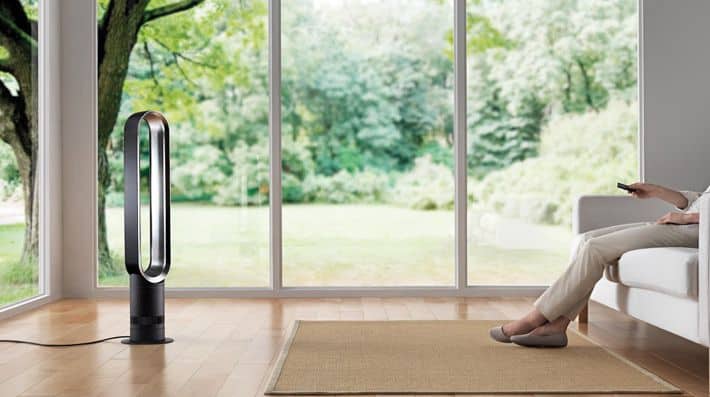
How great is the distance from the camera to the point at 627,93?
19.2ft

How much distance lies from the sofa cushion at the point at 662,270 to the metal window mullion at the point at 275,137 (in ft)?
8.07

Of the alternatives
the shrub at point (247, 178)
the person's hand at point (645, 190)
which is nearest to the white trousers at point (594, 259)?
the person's hand at point (645, 190)

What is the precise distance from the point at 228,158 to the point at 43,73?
1283 mm

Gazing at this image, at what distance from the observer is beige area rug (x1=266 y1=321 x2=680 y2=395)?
10.1 ft

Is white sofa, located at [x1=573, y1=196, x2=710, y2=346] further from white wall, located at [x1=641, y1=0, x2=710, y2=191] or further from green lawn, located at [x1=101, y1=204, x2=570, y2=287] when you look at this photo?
white wall, located at [x1=641, y1=0, x2=710, y2=191]

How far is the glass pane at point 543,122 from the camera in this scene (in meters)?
5.80

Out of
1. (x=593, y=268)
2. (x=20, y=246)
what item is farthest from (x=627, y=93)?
(x=20, y=246)

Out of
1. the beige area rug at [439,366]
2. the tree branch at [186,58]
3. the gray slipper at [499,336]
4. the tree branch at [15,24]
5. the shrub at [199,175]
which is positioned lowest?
the beige area rug at [439,366]

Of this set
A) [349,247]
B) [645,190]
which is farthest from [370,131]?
[645,190]

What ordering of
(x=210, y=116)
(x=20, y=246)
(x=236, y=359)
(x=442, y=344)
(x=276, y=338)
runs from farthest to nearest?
(x=210, y=116), (x=20, y=246), (x=276, y=338), (x=442, y=344), (x=236, y=359)

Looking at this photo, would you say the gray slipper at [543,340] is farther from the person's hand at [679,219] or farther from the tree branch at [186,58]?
the tree branch at [186,58]

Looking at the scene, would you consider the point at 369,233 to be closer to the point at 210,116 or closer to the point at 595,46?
the point at 210,116

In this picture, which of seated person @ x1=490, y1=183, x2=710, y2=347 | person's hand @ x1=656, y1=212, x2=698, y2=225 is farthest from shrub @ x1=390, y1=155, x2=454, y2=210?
person's hand @ x1=656, y1=212, x2=698, y2=225

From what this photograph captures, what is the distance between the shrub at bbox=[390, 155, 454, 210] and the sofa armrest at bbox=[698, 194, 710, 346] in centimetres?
280
